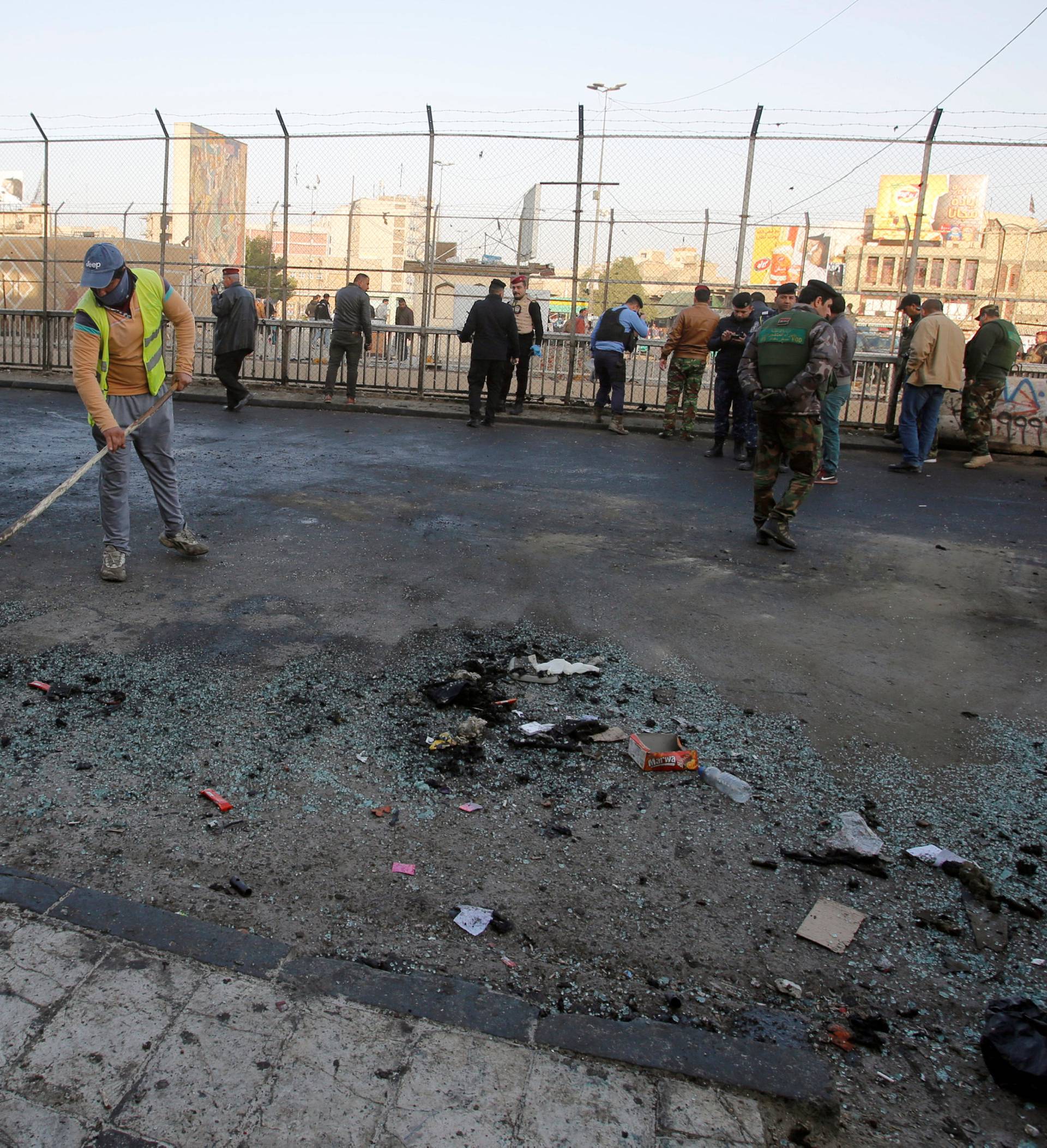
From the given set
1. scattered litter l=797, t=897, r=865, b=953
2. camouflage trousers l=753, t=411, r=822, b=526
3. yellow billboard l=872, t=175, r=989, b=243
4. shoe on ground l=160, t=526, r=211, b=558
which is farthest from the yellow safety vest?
yellow billboard l=872, t=175, r=989, b=243

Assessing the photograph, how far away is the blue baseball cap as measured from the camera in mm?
5469

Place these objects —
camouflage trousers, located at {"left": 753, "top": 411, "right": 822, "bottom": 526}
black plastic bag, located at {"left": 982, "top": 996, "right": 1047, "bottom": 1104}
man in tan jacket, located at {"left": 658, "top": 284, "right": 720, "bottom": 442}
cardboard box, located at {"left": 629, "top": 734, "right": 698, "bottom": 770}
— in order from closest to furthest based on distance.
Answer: black plastic bag, located at {"left": 982, "top": 996, "right": 1047, "bottom": 1104}
cardboard box, located at {"left": 629, "top": 734, "right": 698, "bottom": 770}
camouflage trousers, located at {"left": 753, "top": 411, "right": 822, "bottom": 526}
man in tan jacket, located at {"left": 658, "top": 284, "right": 720, "bottom": 442}

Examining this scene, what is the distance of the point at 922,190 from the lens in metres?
12.6

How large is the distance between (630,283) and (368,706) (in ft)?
38.8

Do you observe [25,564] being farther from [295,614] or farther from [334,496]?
[334,496]

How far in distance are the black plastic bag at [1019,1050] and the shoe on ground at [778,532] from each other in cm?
499

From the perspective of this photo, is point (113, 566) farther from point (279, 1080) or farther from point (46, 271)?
point (46, 271)

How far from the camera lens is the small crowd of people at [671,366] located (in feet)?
19.0

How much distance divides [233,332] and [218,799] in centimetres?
1106

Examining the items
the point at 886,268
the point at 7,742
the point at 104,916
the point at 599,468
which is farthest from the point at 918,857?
the point at 886,268

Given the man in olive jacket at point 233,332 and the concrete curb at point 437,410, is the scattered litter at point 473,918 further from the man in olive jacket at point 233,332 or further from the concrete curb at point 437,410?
the man in olive jacket at point 233,332

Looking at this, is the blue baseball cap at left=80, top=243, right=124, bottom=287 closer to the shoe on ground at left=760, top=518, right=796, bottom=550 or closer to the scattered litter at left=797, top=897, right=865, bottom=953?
the shoe on ground at left=760, top=518, right=796, bottom=550

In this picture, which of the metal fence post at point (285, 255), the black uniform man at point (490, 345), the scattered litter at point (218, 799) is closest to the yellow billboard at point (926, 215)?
the black uniform man at point (490, 345)

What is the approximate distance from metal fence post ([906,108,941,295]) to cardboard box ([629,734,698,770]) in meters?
10.6
